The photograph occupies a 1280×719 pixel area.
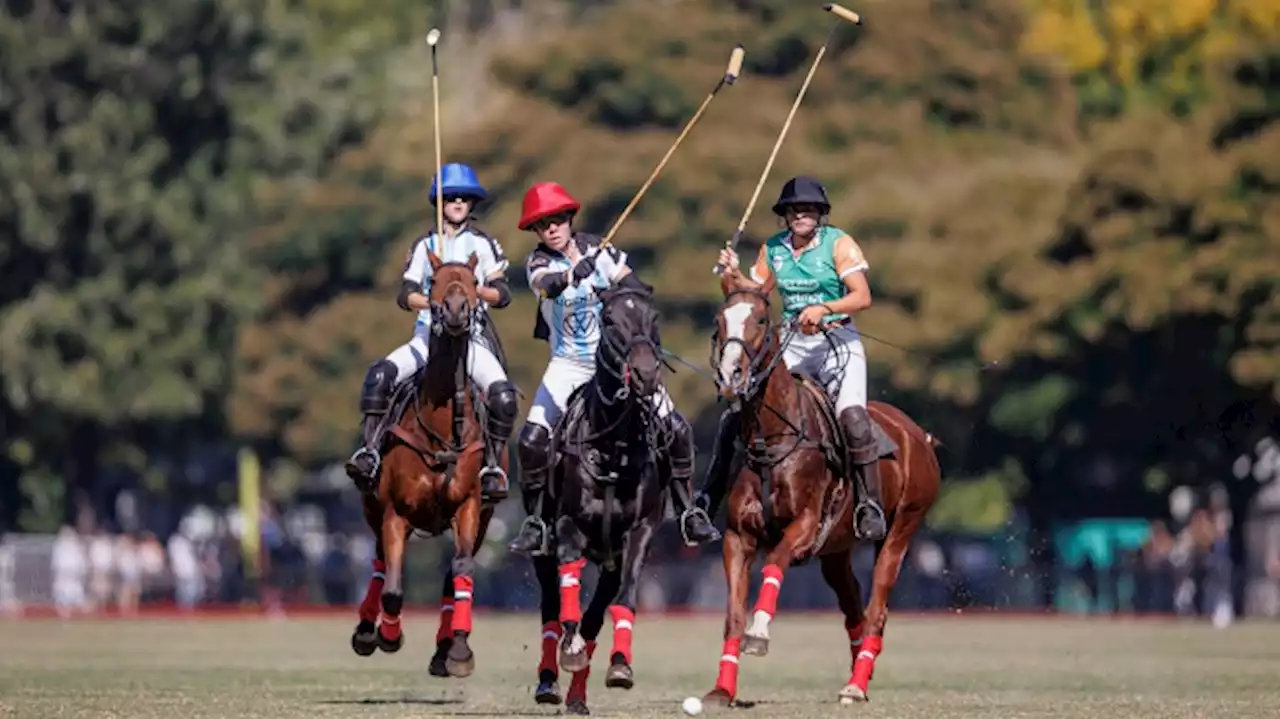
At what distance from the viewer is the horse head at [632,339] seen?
1550 centimetres

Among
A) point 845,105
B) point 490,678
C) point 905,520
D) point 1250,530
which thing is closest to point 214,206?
point 845,105

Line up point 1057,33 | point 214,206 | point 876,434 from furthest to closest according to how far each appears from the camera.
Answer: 1. point 214,206
2. point 1057,33
3. point 876,434

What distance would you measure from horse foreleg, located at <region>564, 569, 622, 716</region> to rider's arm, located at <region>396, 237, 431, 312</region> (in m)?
1.97

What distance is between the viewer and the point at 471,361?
1803cm

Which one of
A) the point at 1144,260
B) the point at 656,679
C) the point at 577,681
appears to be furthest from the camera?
the point at 1144,260

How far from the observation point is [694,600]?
46.9m

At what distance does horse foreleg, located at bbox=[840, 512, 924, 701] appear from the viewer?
17.2 metres

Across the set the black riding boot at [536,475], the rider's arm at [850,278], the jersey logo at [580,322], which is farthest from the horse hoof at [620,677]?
the rider's arm at [850,278]

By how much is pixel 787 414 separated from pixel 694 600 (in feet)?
100

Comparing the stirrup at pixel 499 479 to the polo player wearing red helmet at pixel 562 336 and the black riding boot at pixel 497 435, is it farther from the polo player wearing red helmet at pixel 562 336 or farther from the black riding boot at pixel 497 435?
the polo player wearing red helmet at pixel 562 336

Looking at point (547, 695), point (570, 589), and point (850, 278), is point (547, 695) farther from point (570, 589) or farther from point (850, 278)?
point (850, 278)

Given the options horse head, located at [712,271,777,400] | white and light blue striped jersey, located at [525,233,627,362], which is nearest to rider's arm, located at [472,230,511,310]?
white and light blue striped jersey, located at [525,233,627,362]

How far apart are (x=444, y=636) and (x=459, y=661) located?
1.31 m

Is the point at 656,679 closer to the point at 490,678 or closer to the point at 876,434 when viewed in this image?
the point at 490,678
